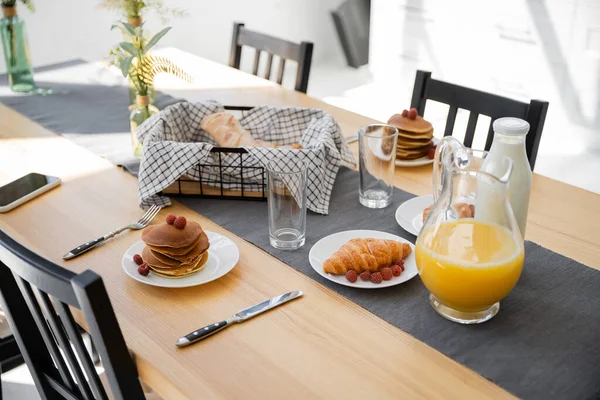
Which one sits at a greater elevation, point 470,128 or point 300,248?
point 470,128

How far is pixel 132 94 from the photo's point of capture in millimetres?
1895

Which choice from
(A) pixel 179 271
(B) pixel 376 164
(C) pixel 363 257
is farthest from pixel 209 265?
(B) pixel 376 164

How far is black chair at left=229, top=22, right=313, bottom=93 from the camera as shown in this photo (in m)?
2.28

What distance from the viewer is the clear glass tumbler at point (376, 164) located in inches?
57.8

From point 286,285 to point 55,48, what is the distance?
3322 millimetres

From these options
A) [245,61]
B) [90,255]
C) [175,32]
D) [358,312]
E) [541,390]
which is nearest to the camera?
[541,390]

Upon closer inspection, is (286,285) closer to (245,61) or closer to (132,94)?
(132,94)

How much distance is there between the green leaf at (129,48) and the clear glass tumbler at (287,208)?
60 centimetres

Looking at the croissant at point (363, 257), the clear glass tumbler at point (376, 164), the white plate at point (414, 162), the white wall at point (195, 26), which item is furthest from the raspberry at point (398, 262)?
the white wall at point (195, 26)

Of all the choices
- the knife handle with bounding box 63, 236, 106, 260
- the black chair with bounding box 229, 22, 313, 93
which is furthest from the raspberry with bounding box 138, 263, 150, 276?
the black chair with bounding box 229, 22, 313, 93

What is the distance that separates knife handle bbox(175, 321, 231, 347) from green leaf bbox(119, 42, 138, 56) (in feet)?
2.79

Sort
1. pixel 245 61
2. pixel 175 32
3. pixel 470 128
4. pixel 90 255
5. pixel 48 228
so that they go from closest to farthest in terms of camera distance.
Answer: pixel 90 255 < pixel 48 228 < pixel 470 128 < pixel 175 32 < pixel 245 61

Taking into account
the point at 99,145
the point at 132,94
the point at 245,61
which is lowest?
the point at 245,61

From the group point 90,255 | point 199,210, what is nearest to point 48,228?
point 90,255
